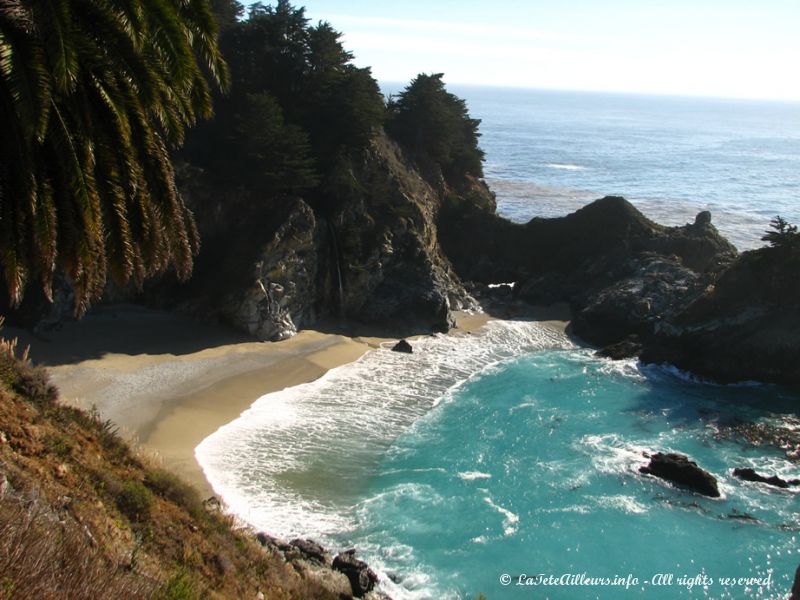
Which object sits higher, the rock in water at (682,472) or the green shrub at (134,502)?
the green shrub at (134,502)

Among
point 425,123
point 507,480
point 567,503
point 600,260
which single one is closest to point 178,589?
point 567,503

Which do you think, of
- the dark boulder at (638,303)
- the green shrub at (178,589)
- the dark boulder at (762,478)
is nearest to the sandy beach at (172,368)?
the green shrub at (178,589)

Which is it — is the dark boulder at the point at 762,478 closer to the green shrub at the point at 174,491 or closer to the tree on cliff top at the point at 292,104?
the green shrub at the point at 174,491

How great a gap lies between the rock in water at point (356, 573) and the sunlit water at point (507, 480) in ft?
3.56

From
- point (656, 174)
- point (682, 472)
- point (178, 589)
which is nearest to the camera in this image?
point (178, 589)

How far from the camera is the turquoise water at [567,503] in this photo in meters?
19.3

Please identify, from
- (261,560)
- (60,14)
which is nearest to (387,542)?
(261,560)

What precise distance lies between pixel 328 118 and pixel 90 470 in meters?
33.0

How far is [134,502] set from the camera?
39.7ft

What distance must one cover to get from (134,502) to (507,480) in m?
14.6

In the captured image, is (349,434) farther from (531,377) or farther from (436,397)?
(531,377)

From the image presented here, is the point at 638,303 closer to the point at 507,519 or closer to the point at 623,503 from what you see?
the point at 623,503

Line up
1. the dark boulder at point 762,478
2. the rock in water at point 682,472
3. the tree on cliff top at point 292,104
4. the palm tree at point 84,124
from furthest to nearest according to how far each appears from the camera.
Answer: the tree on cliff top at point 292,104, the dark boulder at point 762,478, the rock in water at point 682,472, the palm tree at point 84,124

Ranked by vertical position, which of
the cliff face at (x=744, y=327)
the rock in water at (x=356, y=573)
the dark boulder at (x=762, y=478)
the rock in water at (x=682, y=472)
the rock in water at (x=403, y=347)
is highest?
the cliff face at (x=744, y=327)
